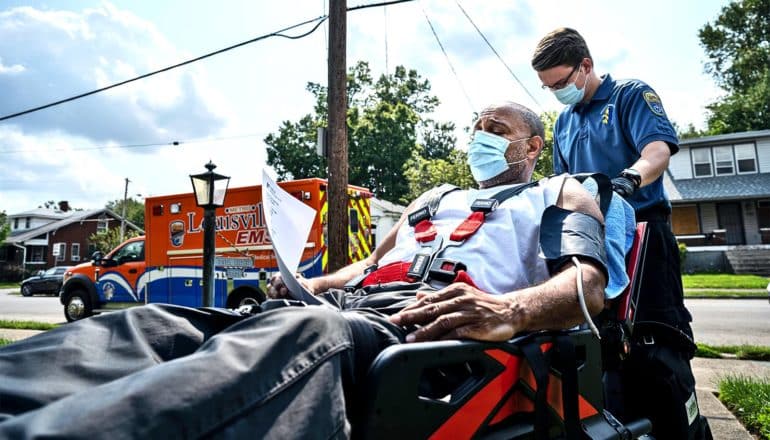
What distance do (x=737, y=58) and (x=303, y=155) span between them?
28.4m

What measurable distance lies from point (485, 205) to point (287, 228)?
0.76 m

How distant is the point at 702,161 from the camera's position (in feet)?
79.4

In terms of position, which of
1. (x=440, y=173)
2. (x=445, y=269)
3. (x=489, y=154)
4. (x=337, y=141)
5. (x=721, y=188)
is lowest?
(x=445, y=269)

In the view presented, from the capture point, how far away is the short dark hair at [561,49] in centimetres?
225

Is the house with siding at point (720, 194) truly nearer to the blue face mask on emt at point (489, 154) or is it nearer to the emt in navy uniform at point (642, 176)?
the emt in navy uniform at point (642, 176)

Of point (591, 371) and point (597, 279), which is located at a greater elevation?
point (597, 279)

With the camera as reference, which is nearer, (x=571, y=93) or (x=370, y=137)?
(x=571, y=93)

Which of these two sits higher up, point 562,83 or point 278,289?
point 562,83

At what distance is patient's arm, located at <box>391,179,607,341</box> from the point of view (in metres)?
1.27

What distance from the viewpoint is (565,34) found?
7.38 feet

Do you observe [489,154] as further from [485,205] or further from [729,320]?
[729,320]

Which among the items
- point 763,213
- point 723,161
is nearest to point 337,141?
point 723,161

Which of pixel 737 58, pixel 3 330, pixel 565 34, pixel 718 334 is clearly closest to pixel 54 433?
pixel 565 34

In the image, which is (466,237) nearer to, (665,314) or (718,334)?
(665,314)
